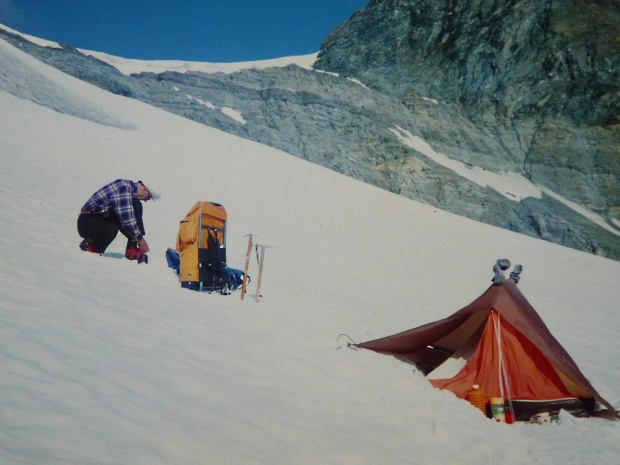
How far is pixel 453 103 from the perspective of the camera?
125ft

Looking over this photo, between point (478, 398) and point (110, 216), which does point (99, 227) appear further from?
point (478, 398)

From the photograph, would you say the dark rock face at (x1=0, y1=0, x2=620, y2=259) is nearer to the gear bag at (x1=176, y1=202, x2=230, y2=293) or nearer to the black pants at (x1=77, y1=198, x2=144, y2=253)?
the gear bag at (x1=176, y1=202, x2=230, y2=293)

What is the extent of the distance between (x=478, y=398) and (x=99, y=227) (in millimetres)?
5104

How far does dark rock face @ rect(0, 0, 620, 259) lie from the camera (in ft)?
92.8

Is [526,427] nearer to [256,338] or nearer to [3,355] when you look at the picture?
[256,338]

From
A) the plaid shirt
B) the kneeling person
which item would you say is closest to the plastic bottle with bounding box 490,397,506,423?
the kneeling person

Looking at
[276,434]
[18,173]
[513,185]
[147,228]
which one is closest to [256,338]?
[276,434]

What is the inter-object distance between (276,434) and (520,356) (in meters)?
3.16

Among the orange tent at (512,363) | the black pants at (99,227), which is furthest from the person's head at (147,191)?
the orange tent at (512,363)

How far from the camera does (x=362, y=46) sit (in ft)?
136

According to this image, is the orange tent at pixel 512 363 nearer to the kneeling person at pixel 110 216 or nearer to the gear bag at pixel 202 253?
the gear bag at pixel 202 253

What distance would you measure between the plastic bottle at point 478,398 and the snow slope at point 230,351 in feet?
0.42

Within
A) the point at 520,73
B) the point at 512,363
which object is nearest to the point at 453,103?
the point at 520,73

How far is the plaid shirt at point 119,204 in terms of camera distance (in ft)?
17.1
